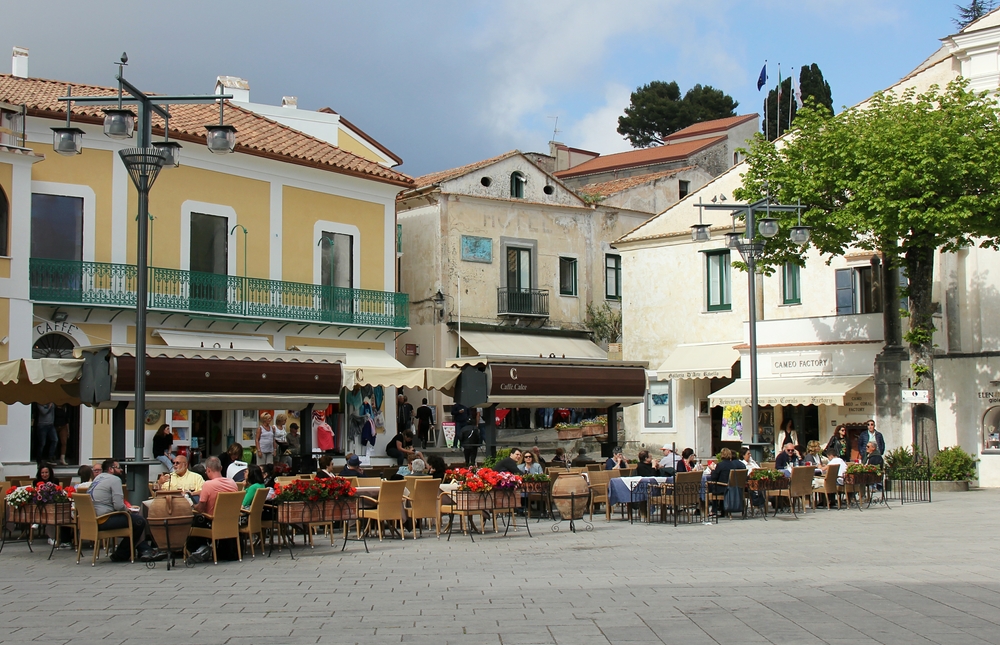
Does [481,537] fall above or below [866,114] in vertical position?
below

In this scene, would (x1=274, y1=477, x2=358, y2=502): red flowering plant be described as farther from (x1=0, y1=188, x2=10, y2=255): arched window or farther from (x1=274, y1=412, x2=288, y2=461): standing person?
(x1=0, y1=188, x2=10, y2=255): arched window

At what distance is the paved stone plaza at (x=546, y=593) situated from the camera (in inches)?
343

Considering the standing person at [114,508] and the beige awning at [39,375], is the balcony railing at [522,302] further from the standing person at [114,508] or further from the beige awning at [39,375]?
the standing person at [114,508]

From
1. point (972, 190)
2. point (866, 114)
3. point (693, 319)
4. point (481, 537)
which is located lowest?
point (481, 537)

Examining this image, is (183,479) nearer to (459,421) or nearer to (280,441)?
(280,441)

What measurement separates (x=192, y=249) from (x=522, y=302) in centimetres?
1213

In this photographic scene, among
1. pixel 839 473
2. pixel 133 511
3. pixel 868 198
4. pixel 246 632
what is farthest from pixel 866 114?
pixel 246 632

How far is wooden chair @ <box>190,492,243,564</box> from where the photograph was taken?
13352 millimetres

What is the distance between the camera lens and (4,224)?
24.4 m

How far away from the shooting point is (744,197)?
26.6 m

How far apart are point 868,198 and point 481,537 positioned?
1243cm

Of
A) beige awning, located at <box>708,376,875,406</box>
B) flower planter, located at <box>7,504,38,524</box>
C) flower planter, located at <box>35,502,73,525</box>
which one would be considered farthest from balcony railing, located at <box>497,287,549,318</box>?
flower planter, located at <box>35,502,73,525</box>

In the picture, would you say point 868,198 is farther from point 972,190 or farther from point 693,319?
point 693,319

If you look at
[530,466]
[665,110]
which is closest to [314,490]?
[530,466]
